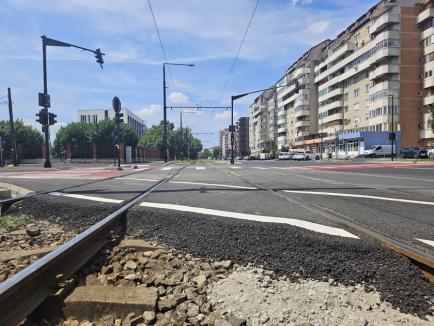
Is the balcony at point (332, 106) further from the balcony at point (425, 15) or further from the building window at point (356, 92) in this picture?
the balcony at point (425, 15)

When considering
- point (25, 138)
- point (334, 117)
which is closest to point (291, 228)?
point (25, 138)

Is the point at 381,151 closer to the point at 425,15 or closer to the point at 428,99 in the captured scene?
the point at 428,99

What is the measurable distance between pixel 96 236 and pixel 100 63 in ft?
64.5

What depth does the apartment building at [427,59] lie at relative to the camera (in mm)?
66875

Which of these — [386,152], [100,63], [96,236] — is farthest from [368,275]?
[386,152]

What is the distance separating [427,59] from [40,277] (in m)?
79.3

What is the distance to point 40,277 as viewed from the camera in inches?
108

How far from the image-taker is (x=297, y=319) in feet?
8.53

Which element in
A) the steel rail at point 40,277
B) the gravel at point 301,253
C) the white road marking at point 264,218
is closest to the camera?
the steel rail at point 40,277

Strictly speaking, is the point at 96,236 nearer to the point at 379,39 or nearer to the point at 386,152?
the point at 386,152

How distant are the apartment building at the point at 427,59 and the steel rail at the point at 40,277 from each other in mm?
73414

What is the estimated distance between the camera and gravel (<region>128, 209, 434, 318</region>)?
9.73 ft

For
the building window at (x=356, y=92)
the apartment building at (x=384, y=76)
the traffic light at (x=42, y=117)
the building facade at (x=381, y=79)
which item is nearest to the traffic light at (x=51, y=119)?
the traffic light at (x=42, y=117)

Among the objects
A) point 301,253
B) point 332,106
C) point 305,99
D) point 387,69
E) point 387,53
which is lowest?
point 301,253
